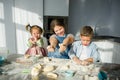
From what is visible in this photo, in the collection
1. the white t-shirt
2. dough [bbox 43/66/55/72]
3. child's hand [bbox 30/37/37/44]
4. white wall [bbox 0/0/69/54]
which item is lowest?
dough [bbox 43/66/55/72]

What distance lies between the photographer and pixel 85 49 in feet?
6.03

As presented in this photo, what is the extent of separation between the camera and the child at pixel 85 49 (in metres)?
1.71

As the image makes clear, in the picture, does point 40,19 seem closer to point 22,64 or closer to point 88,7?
point 88,7

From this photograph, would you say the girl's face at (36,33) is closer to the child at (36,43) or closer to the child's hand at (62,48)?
the child at (36,43)

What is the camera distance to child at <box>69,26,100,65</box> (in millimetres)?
1706

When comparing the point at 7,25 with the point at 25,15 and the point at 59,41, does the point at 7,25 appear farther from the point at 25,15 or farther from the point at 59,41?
the point at 59,41

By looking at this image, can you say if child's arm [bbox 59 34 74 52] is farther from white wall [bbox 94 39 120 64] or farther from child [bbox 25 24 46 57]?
white wall [bbox 94 39 120 64]

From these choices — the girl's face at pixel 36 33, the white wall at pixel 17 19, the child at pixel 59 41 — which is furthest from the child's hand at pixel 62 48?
the white wall at pixel 17 19

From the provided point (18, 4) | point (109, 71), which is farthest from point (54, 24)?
point (18, 4)

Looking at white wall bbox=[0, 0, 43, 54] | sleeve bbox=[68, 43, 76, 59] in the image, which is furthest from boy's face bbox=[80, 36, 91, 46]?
white wall bbox=[0, 0, 43, 54]

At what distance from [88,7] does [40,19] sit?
95 cm

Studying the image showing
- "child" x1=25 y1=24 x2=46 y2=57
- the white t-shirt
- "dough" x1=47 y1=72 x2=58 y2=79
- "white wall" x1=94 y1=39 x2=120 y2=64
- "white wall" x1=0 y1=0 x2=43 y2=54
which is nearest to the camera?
"dough" x1=47 y1=72 x2=58 y2=79

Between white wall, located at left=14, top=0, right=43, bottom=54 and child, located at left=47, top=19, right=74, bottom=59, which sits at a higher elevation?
white wall, located at left=14, top=0, right=43, bottom=54

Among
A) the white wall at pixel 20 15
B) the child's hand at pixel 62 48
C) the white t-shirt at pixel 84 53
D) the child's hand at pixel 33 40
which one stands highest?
the white wall at pixel 20 15
